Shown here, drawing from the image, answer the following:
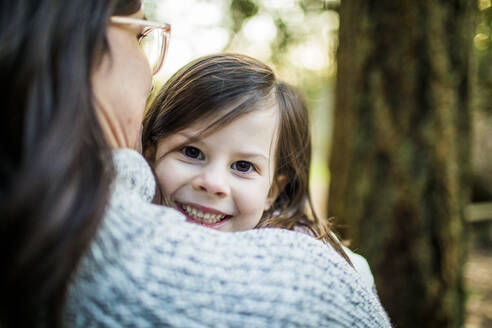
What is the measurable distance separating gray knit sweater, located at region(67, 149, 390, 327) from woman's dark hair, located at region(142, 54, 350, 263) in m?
0.53

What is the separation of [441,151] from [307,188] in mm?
1079

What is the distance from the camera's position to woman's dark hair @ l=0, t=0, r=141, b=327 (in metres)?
0.68

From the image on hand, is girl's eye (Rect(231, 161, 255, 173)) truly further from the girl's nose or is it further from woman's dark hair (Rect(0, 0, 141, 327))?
woman's dark hair (Rect(0, 0, 141, 327))

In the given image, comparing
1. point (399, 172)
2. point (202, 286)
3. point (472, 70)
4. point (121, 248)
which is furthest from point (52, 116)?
point (472, 70)

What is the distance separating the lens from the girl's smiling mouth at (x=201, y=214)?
4.72 ft

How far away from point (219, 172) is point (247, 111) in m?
0.30

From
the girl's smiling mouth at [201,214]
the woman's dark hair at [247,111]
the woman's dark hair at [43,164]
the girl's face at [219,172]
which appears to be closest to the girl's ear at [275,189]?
the woman's dark hair at [247,111]

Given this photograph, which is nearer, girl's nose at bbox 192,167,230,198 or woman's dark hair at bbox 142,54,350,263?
girl's nose at bbox 192,167,230,198

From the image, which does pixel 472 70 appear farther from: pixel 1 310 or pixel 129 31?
pixel 1 310

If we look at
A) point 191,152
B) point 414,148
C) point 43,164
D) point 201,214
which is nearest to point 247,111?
point 191,152

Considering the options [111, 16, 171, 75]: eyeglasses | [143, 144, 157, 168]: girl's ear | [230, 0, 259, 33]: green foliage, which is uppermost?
[230, 0, 259, 33]: green foliage

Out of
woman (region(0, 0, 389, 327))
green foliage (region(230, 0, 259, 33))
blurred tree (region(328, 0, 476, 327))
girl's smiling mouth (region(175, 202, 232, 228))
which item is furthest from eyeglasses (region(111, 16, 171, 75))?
green foliage (region(230, 0, 259, 33))

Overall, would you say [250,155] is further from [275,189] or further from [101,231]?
[101,231]

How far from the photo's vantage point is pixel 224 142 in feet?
4.73
